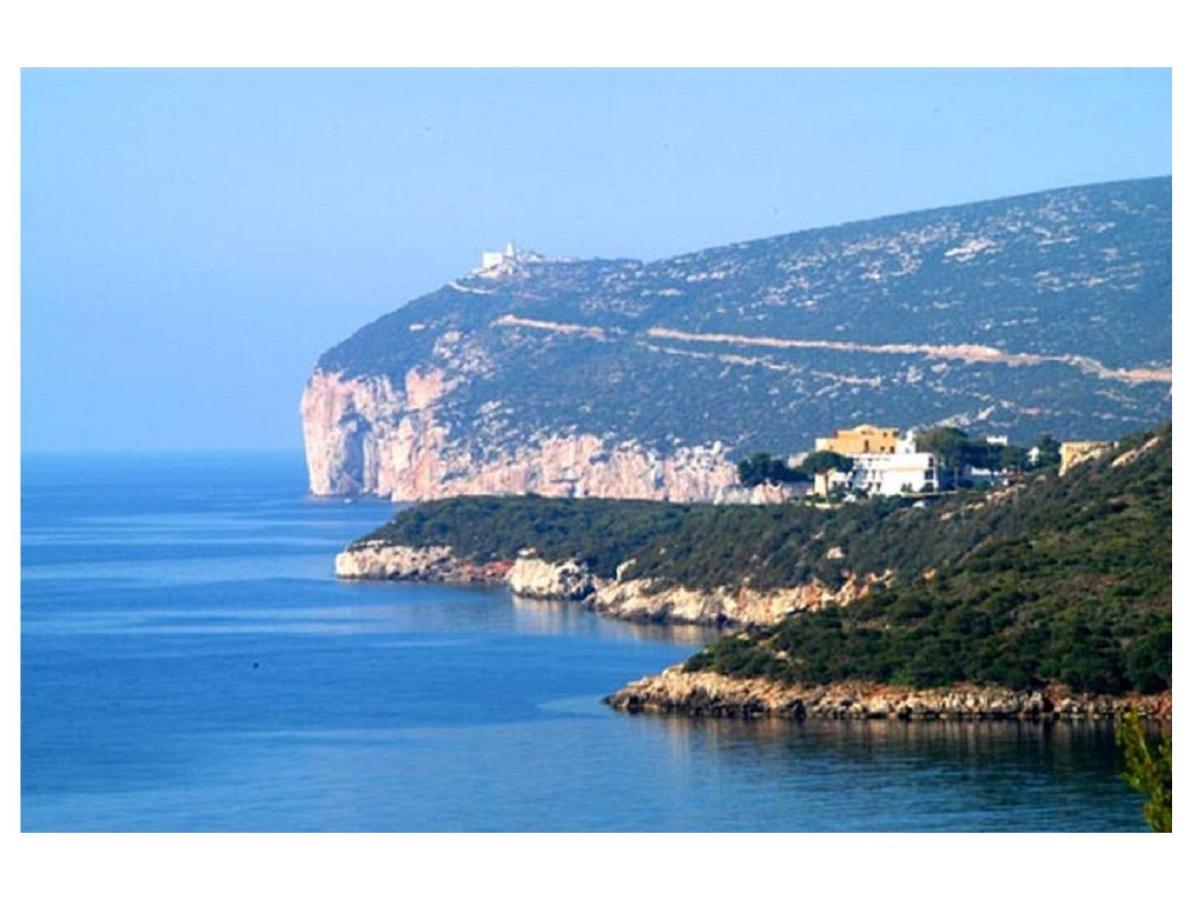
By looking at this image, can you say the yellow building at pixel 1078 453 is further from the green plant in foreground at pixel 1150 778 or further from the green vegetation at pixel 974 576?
the green plant in foreground at pixel 1150 778

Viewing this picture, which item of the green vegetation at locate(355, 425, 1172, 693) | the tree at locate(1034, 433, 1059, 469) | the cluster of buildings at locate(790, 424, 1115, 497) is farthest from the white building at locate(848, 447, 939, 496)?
the green vegetation at locate(355, 425, 1172, 693)

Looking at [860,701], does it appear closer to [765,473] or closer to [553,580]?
[553,580]

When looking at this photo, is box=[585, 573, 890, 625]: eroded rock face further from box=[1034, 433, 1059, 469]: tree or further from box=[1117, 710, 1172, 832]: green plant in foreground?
box=[1117, 710, 1172, 832]: green plant in foreground

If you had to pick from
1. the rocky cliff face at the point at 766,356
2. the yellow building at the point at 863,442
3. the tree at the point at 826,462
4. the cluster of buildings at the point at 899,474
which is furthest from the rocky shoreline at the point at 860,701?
the rocky cliff face at the point at 766,356

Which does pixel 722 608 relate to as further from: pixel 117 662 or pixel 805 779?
pixel 805 779

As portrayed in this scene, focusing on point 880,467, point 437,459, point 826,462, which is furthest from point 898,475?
point 437,459
